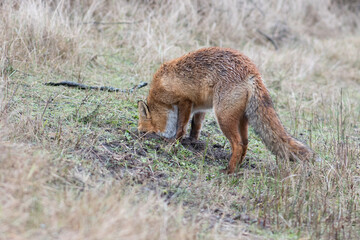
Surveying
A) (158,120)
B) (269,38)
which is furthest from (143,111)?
(269,38)

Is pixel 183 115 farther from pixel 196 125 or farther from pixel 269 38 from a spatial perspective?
pixel 269 38

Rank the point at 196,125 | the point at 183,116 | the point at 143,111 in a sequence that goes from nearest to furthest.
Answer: the point at 183,116
the point at 143,111
the point at 196,125

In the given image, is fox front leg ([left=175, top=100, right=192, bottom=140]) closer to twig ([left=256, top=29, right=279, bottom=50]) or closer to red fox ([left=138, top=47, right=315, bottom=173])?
red fox ([left=138, top=47, right=315, bottom=173])

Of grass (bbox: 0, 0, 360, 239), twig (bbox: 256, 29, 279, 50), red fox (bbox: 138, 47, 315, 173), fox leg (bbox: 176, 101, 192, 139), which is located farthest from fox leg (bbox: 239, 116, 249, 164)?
twig (bbox: 256, 29, 279, 50)

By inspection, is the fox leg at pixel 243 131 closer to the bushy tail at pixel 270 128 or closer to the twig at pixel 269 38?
the bushy tail at pixel 270 128

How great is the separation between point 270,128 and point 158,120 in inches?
64.3

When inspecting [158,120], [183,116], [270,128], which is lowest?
[158,120]

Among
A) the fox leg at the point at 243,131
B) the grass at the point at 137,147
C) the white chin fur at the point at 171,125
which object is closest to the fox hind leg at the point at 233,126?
the fox leg at the point at 243,131

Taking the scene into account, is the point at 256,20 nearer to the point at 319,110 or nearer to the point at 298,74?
the point at 298,74

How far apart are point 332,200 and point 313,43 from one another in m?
9.31

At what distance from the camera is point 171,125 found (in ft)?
18.8

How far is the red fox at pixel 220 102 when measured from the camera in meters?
4.80

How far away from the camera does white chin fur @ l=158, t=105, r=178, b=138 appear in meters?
5.70

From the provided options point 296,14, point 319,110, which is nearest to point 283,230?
point 319,110
